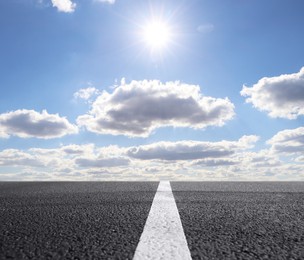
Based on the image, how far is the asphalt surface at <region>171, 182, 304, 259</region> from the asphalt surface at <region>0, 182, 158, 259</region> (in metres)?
0.44

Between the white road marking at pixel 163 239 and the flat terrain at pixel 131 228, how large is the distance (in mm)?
53

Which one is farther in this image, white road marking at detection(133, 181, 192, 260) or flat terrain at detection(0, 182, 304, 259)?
flat terrain at detection(0, 182, 304, 259)

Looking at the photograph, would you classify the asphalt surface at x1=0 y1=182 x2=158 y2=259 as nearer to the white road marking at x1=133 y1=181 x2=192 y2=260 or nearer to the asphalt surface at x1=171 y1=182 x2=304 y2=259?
the white road marking at x1=133 y1=181 x2=192 y2=260

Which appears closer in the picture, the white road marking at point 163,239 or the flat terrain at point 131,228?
the white road marking at point 163,239

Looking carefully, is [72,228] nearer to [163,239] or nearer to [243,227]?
[163,239]

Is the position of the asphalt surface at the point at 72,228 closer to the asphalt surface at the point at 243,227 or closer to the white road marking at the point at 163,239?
the white road marking at the point at 163,239

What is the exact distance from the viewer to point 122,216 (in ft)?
10.4

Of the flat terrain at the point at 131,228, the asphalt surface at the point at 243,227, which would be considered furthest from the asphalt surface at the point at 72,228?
the asphalt surface at the point at 243,227

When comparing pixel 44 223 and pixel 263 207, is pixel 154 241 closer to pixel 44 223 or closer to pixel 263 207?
pixel 44 223

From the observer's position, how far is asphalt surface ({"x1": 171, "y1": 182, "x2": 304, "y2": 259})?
2.06 meters

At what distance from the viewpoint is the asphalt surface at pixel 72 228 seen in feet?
6.70

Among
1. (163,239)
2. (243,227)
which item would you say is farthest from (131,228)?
(243,227)

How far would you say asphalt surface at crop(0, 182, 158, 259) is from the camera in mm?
2041

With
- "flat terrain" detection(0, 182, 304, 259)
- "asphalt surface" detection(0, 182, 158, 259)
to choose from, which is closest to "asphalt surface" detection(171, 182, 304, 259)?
"flat terrain" detection(0, 182, 304, 259)
